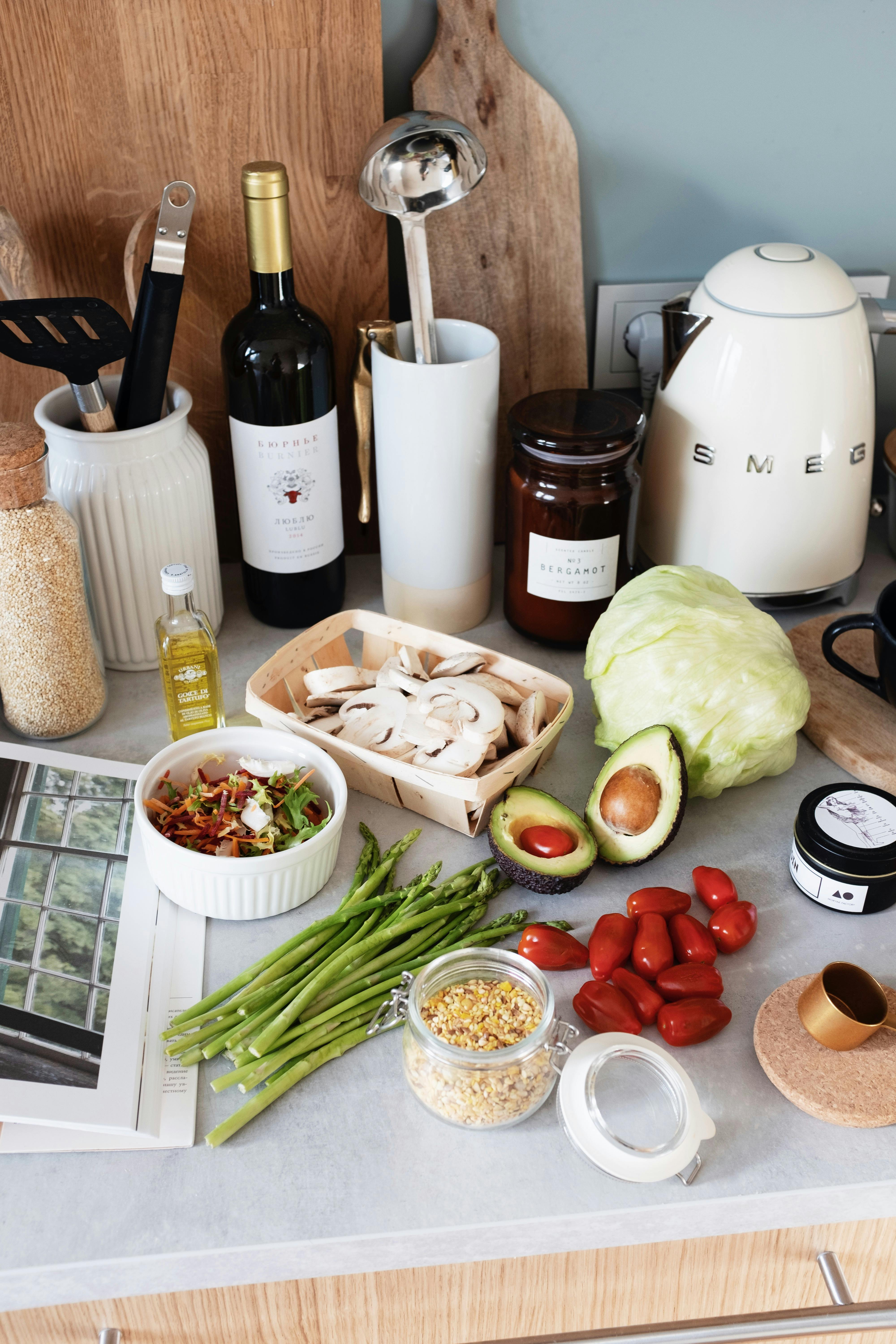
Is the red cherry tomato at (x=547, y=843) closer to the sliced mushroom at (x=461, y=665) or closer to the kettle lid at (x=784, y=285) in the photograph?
the sliced mushroom at (x=461, y=665)

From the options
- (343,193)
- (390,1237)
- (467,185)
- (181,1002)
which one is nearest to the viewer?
(390,1237)

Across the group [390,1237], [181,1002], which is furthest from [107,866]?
[390,1237]

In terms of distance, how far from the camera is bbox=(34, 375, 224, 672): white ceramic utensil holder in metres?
0.96

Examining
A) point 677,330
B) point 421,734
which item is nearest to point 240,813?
point 421,734

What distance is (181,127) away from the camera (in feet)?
3.28

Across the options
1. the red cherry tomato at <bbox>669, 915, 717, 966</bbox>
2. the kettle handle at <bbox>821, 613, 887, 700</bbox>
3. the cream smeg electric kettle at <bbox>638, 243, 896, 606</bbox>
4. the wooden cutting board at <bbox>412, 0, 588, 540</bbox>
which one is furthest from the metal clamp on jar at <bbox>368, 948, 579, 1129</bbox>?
the wooden cutting board at <bbox>412, 0, 588, 540</bbox>

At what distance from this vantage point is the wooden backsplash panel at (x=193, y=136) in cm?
96

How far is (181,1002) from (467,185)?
2.39 feet

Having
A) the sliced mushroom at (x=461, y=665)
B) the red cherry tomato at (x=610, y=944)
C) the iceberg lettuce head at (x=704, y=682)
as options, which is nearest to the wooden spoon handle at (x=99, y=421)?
the sliced mushroom at (x=461, y=665)

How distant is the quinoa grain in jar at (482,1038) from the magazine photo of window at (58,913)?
0.68 ft

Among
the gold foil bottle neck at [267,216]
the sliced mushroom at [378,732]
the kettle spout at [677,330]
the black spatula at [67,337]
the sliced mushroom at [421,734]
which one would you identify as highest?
the gold foil bottle neck at [267,216]

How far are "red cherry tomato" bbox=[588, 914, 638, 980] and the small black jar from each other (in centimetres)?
15

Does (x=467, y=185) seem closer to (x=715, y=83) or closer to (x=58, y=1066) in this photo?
(x=715, y=83)

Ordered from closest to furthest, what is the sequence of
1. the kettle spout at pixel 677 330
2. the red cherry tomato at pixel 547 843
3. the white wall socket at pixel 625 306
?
the red cherry tomato at pixel 547 843, the kettle spout at pixel 677 330, the white wall socket at pixel 625 306
